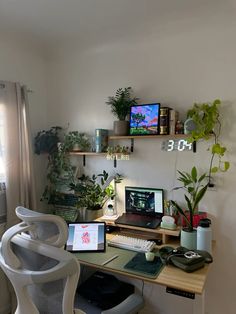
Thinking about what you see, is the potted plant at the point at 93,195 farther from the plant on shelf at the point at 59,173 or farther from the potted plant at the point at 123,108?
the potted plant at the point at 123,108

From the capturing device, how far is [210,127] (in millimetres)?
1881

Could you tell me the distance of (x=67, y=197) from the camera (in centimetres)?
255

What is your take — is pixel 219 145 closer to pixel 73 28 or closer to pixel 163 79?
pixel 163 79

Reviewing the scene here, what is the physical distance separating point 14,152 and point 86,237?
3.40ft

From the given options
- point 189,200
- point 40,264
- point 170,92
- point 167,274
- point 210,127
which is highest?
point 170,92

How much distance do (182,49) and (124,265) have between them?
5.68 ft

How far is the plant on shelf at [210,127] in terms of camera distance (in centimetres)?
187

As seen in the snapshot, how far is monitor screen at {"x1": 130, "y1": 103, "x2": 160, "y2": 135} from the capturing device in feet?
6.85

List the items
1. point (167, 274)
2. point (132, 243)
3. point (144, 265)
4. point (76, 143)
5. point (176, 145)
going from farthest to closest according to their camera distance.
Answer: point (76, 143), point (176, 145), point (132, 243), point (144, 265), point (167, 274)

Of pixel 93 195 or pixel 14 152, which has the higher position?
pixel 14 152

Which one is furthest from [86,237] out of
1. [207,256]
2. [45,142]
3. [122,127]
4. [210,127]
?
[210,127]

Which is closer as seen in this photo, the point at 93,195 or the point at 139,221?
the point at 139,221

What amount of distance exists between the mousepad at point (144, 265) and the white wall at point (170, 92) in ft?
2.12

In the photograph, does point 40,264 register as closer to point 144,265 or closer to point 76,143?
point 144,265
